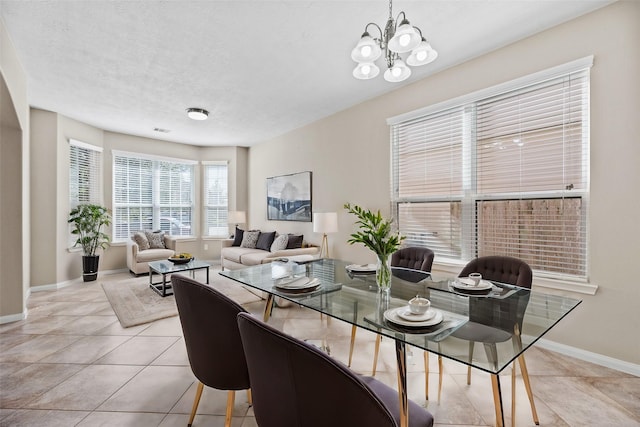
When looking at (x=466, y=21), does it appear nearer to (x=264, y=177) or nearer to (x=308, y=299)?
(x=308, y=299)

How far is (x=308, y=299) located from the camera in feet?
5.38

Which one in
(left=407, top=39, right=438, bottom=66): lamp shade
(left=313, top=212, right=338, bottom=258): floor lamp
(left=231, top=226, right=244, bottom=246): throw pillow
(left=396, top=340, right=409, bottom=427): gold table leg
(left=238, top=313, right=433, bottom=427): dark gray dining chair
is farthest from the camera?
(left=231, top=226, right=244, bottom=246): throw pillow

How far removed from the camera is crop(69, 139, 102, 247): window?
511 cm

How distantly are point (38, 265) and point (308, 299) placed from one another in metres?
5.14

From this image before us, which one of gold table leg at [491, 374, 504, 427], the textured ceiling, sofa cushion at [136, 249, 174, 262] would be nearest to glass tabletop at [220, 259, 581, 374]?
gold table leg at [491, 374, 504, 427]

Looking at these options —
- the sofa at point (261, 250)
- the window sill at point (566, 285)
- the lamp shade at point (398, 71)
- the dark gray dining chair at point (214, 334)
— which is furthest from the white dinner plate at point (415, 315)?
the sofa at point (261, 250)

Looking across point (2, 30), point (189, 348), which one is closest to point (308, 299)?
point (189, 348)

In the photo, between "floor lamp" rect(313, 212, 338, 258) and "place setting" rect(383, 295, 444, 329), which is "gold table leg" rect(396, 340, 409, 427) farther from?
"floor lamp" rect(313, 212, 338, 258)

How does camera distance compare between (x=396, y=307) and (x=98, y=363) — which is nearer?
(x=396, y=307)

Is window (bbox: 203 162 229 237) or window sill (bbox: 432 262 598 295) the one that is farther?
window (bbox: 203 162 229 237)

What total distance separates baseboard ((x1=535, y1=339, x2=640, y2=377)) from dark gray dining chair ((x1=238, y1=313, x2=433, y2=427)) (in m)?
2.54

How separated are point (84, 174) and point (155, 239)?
1.67m

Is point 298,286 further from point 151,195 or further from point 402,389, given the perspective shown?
point 151,195

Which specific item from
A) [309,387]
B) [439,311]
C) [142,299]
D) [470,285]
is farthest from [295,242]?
[309,387]
